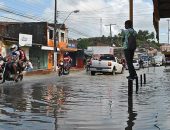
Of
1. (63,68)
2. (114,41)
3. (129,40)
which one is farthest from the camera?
(114,41)

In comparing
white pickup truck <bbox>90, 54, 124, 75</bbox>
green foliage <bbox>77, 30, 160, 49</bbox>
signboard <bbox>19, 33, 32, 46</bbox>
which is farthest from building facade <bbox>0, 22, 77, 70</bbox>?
green foliage <bbox>77, 30, 160, 49</bbox>

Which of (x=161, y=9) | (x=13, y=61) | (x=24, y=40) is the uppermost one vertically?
(x=24, y=40)

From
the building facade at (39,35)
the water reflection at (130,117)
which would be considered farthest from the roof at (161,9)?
the building facade at (39,35)

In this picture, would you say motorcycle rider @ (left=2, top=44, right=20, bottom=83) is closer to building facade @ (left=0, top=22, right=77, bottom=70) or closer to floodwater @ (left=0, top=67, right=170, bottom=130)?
floodwater @ (left=0, top=67, right=170, bottom=130)

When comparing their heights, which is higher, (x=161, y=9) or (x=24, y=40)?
(x=24, y=40)

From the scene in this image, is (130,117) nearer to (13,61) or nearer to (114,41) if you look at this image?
(13,61)

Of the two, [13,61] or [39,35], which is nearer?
[13,61]

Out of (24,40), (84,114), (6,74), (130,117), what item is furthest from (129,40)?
(24,40)

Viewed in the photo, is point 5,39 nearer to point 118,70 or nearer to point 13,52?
point 118,70

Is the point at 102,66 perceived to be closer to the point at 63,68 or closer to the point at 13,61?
the point at 63,68

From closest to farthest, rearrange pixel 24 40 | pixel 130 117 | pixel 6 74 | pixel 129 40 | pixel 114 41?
pixel 130 117, pixel 129 40, pixel 6 74, pixel 24 40, pixel 114 41

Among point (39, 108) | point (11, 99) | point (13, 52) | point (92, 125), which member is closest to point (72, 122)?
point (92, 125)

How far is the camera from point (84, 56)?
77250 mm

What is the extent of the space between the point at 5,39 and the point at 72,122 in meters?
37.1
